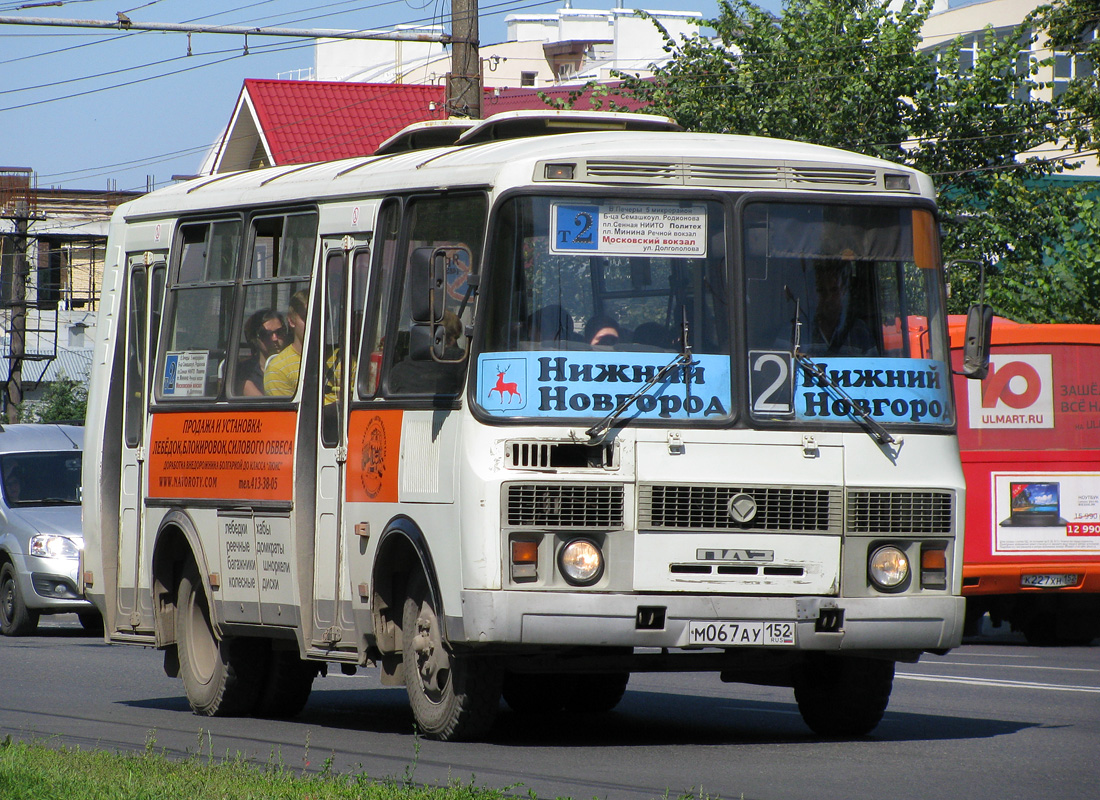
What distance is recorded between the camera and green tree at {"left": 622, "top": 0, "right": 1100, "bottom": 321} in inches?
1330

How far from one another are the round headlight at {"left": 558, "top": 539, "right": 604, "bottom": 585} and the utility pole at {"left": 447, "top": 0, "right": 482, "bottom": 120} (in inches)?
496

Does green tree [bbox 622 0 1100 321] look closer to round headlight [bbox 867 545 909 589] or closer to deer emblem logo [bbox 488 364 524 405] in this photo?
round headlight [bbox 867 545 909 589]

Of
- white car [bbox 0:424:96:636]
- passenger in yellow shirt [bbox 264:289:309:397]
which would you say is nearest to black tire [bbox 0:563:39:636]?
white car [bbox 0:424:96:636]

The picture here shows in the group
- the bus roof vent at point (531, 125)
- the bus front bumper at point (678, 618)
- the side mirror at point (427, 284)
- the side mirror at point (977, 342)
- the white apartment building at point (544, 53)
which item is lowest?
the bus front bumper at point (678, 618)

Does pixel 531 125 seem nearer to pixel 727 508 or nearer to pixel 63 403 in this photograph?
pixel 727 508

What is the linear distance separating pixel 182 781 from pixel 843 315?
3.89 metres

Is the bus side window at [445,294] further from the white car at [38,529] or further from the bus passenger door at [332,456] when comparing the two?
the white car at [38,529]

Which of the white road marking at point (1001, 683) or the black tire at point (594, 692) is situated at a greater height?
the black tire at point (594, 692)

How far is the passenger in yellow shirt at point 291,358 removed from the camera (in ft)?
36.6

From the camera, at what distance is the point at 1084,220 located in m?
25.0

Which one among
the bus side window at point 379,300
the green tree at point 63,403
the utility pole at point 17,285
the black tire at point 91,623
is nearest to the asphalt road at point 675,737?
the bus side window at point 379,300

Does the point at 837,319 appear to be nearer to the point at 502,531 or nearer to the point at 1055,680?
the point at 502,531

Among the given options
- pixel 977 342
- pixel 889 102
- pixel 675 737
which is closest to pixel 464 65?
pixel 977 342

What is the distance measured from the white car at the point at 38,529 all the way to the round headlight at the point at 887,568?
12.2m
